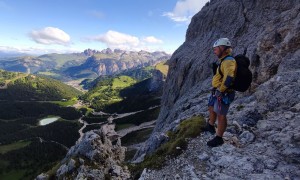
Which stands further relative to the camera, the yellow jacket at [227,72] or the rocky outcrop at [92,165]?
the rocky outcrop at [92,165]

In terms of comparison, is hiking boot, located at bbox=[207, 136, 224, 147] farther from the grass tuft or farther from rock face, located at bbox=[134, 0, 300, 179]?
the grass tuft

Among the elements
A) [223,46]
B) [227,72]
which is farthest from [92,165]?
[223,46]

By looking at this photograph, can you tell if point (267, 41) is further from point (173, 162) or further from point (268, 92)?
point (173, 162)

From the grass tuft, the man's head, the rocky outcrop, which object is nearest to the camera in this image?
the man's head

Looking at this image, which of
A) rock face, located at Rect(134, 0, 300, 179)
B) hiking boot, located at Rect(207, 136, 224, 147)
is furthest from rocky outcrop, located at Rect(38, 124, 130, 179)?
hiking boot, located at Rect(207, 136, 224, 147)

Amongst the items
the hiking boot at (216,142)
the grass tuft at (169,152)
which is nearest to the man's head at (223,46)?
the hiking boot at (216,142)

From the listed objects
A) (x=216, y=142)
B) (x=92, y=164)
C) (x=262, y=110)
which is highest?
(x=262, y=110)

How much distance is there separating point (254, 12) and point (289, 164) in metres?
50.0

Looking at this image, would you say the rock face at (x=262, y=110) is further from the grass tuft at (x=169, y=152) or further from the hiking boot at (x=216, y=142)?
the grass tuft at (x=169, y=152)

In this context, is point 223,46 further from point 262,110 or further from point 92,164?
point 92,164

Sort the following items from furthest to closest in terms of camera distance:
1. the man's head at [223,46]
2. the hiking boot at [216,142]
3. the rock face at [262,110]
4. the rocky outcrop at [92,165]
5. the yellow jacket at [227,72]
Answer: the rocky outcrop at [92,165], the hiking boot at [216,142], the man's head at [223,46], the yellow jacket at [227,72], the rock face at [262,110]

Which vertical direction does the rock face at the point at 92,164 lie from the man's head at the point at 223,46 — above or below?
below

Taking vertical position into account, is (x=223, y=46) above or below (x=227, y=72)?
above

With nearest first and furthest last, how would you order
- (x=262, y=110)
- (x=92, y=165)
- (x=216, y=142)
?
1. (x=216, y=142)
2. (x=262, y=110)
3. (x=92, y=165)
